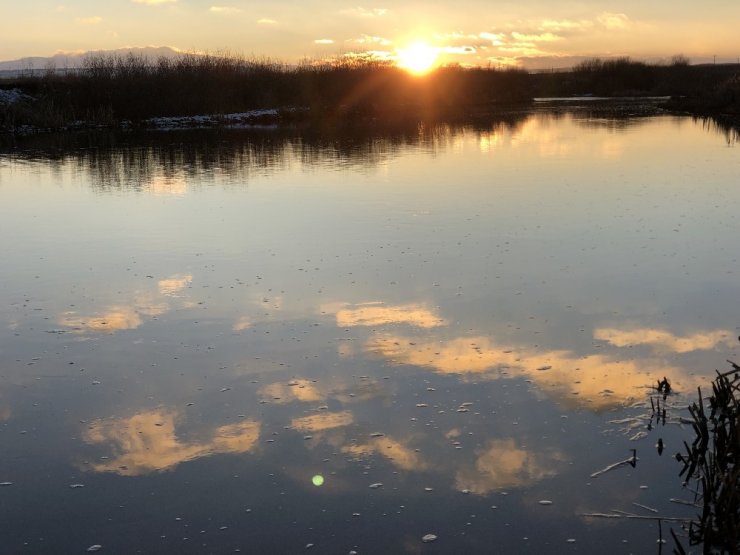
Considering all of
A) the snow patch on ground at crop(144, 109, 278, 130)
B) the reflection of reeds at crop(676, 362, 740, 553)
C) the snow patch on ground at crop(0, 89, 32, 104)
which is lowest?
the reflection of reeds at crop(676, 362, 740, 553)

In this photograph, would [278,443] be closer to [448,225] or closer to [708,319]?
[708,319]

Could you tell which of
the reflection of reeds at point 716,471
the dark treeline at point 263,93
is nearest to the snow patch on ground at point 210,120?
the dark treeline at point 263,93

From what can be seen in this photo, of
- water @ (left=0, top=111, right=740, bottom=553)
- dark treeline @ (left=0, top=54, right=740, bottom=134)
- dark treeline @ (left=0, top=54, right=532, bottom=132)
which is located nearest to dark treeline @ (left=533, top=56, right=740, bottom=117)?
dark treeline @ (left=0, top=54, right=740, bottom=134)

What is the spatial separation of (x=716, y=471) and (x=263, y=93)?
152 ft

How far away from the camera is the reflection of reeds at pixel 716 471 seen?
4152mm

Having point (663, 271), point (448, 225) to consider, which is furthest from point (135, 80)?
point (663, 271)

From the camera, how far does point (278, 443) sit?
5.45 m

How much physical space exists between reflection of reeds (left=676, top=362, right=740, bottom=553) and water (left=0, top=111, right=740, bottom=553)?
135 mm

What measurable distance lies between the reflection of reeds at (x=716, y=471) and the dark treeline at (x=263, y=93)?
116 feet

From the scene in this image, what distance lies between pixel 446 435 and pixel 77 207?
38.1 feet

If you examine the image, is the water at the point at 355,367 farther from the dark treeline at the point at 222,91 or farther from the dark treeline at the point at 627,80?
the dark treeline at the point at 627,80

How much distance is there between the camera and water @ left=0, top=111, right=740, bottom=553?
Result: 4.64 m

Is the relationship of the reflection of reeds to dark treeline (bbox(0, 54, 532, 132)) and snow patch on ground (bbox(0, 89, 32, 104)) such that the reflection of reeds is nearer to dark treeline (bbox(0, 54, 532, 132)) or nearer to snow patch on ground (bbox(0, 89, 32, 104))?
dark treeline (bbox(0, 54, 532, 132))

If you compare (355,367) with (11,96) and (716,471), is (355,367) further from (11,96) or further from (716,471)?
(11,96)
